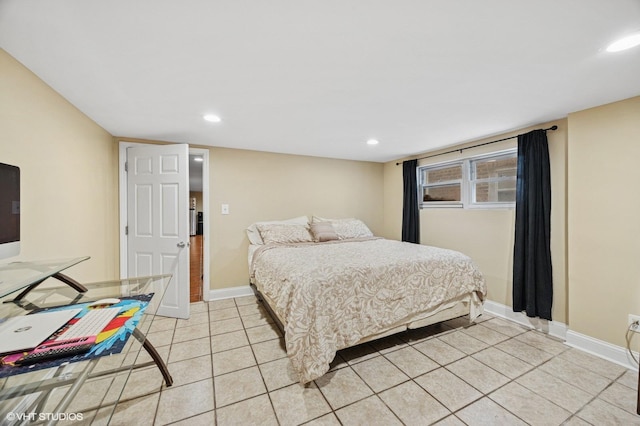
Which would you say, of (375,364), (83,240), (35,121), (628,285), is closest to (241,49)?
(35,121)

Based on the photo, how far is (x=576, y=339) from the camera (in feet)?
7.22

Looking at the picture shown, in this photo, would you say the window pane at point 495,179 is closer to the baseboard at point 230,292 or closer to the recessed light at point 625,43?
the recessed light at point 625,43

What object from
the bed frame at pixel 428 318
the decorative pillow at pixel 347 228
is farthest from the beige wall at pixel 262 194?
the bed frame at pixel 428 318

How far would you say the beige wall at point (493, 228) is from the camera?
2383 millimetres

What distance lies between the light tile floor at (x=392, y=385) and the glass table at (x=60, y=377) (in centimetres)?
50

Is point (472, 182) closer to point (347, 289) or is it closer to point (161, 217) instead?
point (347, 289)

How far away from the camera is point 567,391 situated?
1.68m

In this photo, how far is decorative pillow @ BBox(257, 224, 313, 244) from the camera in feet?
10.6

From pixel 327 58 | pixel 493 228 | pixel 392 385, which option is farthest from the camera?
pixel 493 228

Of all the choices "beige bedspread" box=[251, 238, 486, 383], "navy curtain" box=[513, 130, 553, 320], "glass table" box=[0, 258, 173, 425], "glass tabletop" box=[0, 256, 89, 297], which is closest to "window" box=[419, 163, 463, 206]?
"navy curtain" box=[513, 130, 553, 320]

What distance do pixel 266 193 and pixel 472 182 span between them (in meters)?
2.87

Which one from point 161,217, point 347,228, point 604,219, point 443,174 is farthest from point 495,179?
point 161,217

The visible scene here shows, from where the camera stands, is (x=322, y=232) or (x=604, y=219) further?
(x=322, y=232)

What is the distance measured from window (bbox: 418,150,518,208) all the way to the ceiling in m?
0.66
